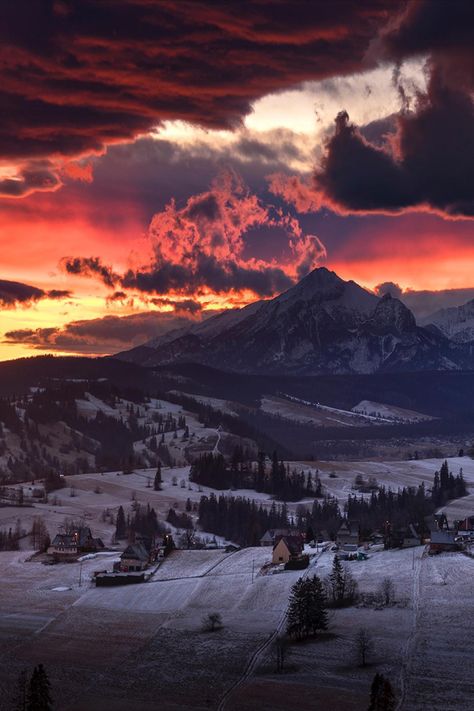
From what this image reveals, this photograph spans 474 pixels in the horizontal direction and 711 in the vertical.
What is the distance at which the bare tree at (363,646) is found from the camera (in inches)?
4065

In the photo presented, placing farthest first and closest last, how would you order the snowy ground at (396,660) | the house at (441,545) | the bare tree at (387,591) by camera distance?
the house at (441,545), the bare tree at (387,591), the snowy ground at (396,660)

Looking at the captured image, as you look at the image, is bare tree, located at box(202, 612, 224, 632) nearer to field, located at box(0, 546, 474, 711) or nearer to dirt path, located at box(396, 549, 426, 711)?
field, located at box(0, 546, 474, 711)

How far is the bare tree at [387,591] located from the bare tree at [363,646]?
14.8 meters

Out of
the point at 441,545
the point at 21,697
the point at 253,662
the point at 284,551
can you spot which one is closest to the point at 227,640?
the point at 253,662

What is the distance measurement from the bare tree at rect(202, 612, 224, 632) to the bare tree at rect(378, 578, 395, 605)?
2015 centimetres

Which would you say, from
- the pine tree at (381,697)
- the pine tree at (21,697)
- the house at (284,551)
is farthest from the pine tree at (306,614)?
the house at (284,551)

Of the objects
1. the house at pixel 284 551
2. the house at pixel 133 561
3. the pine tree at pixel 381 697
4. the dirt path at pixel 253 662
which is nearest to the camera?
the pine tree at pixel 381 697

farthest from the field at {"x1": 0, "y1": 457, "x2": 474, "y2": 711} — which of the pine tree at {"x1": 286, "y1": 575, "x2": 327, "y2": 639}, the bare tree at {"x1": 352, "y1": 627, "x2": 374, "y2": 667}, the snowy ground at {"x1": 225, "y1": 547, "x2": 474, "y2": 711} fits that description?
the pine tree at {"x1": 286, "y1": 575, "x2": 327, "y2": 639}

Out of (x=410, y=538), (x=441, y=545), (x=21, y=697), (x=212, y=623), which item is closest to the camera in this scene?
(x=21, y=697)

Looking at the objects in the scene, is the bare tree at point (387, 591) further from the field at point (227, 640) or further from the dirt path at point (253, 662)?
the dirt path at point (253, 662)

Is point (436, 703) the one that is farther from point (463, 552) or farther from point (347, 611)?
point (463, 552)

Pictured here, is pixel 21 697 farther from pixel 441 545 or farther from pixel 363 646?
pixel 441 545

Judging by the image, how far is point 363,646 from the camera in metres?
104

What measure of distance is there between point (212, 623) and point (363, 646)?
2542 centimetres
